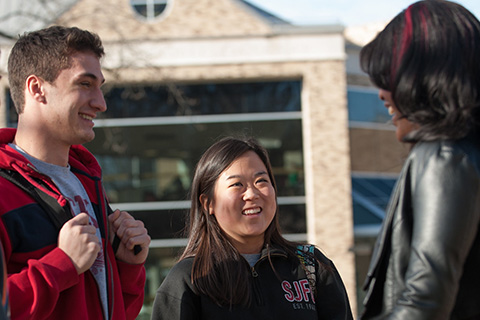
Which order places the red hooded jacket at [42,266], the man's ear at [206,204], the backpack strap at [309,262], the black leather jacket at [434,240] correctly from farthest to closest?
the man's ear at [206,204]
the backpack strap at [309,262]
the red hooded jacket at [42,266]
the black leather jacket at [434,240]

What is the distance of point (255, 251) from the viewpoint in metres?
3.00

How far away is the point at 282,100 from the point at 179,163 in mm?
3009

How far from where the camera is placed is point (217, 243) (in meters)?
2.90

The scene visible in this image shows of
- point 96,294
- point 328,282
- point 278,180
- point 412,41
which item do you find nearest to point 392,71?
point 412,41

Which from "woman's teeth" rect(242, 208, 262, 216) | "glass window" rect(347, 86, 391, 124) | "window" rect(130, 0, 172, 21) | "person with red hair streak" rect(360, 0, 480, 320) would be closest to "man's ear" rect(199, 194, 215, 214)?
"woman's teeth" rect(242, 208, 262, 216)

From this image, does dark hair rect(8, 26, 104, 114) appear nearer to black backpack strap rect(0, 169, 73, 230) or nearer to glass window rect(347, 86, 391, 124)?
black backpack strap rect(0, 169, 73, 230)

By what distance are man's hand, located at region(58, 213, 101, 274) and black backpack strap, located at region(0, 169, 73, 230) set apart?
10 cm

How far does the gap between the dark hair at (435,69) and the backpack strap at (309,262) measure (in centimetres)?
122

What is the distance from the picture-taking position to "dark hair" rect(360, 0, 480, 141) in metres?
1.77

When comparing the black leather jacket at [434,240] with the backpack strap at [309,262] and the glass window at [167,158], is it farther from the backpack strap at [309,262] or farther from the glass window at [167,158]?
the glass window at [167,158]

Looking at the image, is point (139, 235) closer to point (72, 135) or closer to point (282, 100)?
point (72, 135)

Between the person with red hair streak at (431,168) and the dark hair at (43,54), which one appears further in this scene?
the dark hair at (43,54)

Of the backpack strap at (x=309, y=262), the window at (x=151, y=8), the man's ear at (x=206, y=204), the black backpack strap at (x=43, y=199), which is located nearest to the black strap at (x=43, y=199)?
the black backpack strap at (x=43, y=199)

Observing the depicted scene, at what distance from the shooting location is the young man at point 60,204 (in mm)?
2275
